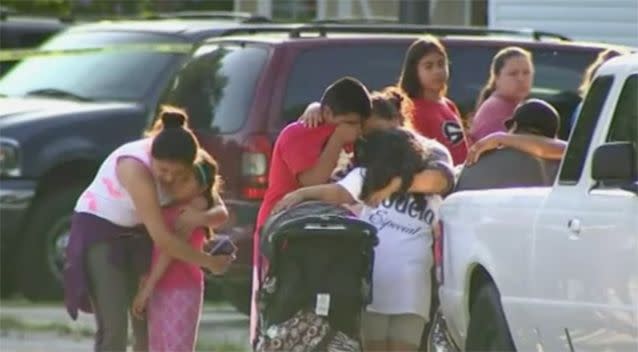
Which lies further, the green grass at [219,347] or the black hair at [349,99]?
the green grass at [219,347]

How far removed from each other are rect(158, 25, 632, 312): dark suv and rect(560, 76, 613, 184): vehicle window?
429cm

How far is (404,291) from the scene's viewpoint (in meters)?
9.42

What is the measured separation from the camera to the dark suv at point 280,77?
42.0 ft

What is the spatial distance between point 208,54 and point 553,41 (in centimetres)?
231

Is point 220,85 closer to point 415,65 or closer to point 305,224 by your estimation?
point 415,65

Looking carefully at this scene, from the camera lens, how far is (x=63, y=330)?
549 inches

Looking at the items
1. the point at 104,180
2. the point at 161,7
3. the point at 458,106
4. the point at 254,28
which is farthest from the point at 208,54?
the point at 161,7

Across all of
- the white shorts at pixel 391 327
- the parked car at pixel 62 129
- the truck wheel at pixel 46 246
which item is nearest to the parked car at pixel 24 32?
the parked car at pixel 62 129

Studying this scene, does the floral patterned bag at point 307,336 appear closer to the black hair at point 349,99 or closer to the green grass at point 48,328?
the black hair at point 349,99

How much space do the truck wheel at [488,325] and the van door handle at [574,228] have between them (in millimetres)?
875

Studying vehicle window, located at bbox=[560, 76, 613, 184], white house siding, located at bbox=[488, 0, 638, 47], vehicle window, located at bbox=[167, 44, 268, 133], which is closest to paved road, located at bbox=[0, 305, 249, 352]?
vehicle window, located at bbox=[167, 44, 268, 133]

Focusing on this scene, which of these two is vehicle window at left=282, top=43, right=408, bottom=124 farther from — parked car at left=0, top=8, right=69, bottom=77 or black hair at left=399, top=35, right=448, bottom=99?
parked car at left=0, top=8, right=69, bottom=77

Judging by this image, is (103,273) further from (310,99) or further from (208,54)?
(208,54)

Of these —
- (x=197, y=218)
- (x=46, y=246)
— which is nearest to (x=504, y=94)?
(x=197, y=218)
